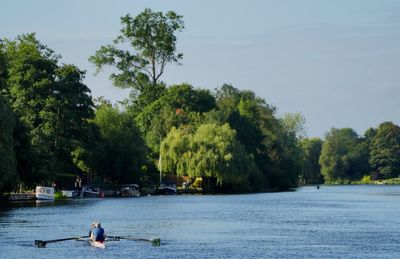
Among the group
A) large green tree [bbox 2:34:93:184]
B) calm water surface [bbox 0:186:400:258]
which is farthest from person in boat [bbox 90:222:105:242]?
large green tree [bbox 2:34:93:184]

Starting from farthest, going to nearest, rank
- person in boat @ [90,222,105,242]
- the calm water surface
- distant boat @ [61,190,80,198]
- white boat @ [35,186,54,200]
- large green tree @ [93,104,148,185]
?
large green tree @ [93,104,148,185], distant boat @ [61,190,80,198], white boat @ [35,186,54,200], person in boat @ [90,222,105,242], the calm water surface

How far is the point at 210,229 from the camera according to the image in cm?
6538

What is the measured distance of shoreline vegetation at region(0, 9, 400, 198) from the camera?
109 meters

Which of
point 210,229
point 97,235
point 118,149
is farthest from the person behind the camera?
point 118,149

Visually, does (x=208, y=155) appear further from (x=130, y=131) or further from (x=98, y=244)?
(x=98, y=244)

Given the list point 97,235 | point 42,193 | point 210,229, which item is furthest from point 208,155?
point 97,235

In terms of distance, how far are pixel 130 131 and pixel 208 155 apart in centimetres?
1120

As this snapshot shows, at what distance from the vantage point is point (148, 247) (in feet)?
176

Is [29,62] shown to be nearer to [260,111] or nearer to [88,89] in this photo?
[88,89]

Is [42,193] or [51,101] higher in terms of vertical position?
[51,101]

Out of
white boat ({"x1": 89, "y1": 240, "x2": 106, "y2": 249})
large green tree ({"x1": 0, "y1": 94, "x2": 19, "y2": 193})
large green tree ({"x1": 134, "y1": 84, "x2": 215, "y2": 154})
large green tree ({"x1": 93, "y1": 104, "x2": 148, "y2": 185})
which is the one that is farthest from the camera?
large green tree ({"x1": 134, "y1": 84, "x2": 215, "y2": 154})

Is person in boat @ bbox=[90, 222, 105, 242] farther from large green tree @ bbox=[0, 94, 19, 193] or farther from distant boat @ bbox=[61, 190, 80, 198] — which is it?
distant boat @ bbox=[61, 190, 80, 198]

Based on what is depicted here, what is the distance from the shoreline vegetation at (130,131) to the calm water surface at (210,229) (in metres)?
10.8

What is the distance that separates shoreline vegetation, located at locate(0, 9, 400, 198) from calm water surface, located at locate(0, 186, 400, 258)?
10.8 metres
